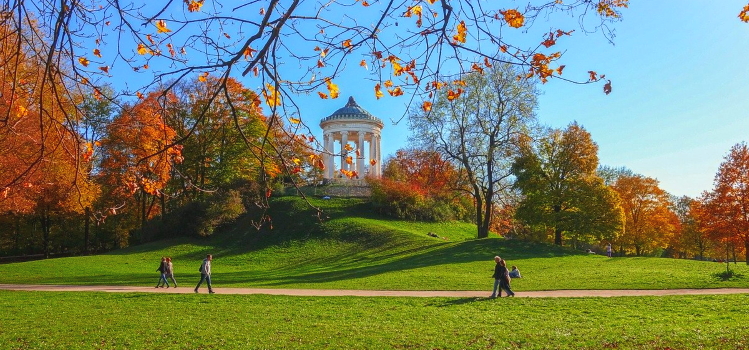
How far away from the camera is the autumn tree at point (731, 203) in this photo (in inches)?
1134

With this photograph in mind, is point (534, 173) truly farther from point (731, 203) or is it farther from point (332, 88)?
point (332, 88)

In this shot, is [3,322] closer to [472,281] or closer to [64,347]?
[64,347]

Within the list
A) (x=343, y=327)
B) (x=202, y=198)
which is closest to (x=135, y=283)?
(x=343, y=327)

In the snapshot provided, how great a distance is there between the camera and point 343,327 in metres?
10.8

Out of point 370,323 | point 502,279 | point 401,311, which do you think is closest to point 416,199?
point 502,279

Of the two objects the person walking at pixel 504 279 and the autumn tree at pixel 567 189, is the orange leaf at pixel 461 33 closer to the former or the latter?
the person walking at pixel 504 279

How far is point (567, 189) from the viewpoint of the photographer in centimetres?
3034

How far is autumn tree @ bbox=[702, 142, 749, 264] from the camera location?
28.8m

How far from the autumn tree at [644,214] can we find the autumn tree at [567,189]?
12.4 m

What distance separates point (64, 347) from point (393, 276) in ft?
42.6

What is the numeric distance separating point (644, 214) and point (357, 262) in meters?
26.5

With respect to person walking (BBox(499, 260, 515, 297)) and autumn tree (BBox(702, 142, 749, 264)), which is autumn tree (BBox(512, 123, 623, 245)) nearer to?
autumn tree (BBox(702, 142, 749, 264))

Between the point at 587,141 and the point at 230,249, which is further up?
the point at 587,141

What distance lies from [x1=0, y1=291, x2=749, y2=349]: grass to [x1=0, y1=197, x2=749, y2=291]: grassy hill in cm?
415
